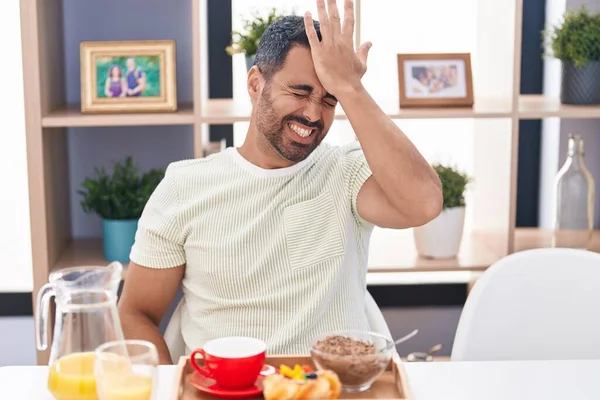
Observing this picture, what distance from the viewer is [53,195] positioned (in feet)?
8.56

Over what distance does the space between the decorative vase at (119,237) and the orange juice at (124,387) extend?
1.37 meters

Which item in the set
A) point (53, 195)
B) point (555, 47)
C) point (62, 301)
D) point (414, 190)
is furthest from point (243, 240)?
point (555, 47)

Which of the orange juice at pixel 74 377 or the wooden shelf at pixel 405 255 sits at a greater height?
the orange juice at pixel 74 377

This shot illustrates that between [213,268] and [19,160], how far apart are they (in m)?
1.31

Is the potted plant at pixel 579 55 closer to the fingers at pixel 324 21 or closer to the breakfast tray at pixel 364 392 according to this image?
the fingers at pixel 324 21

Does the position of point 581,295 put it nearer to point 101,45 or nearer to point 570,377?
point 570,377

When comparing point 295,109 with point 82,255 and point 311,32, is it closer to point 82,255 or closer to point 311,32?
point 311,32

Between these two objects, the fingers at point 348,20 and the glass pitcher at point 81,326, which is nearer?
the glass pitcher at point 81,326

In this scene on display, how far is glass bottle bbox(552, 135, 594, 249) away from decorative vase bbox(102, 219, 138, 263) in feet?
4.03

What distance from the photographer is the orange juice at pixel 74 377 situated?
127cm

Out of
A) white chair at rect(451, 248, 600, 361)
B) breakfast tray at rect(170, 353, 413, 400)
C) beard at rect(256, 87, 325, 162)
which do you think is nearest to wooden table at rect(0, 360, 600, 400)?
breakfast tray at rect(170, 353, 413, 400)

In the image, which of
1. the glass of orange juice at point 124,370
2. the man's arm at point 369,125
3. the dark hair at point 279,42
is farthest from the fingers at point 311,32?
the glass of orange juice at point 124,370

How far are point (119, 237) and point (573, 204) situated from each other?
4.31 ft

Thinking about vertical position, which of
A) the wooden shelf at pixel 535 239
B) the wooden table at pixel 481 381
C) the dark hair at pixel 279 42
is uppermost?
the dark hair at pixel 279 42
